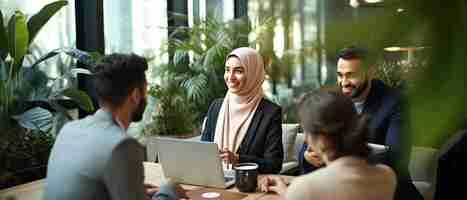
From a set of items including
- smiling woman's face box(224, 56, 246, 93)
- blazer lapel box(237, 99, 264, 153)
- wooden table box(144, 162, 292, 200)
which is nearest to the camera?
wooden table box(144, 162, 292, 200)

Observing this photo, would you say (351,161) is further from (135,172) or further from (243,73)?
(243,73)

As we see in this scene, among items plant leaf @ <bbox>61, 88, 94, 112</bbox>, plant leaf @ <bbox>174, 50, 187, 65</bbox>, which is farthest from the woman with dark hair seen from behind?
plant leaf @ <bbox>174, 50, 187, 65</bbox>

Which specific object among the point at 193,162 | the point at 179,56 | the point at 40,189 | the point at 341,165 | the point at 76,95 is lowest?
the point at 40,189

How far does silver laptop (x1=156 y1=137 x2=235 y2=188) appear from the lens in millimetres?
1968

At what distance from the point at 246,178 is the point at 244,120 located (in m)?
0.83

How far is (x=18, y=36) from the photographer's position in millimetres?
3029

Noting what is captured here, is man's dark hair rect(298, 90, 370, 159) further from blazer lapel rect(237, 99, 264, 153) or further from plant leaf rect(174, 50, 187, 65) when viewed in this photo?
plant leaf rect(174, 50, 187, 65)

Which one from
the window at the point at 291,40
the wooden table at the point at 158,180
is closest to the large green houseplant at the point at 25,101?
the wooden table at the point at 158,180

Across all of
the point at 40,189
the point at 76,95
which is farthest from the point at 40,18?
the point at 40,189

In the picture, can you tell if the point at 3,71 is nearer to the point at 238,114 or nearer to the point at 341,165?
the point at 238,114

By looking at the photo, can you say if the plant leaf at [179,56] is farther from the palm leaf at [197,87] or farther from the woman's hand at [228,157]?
the woman's hand at [228,157]

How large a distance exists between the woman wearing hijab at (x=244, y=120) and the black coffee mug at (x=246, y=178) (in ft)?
1.75

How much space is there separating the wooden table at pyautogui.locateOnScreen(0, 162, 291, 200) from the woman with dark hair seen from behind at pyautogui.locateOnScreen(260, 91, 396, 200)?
0.57 metres

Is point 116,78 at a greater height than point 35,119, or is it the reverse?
point 116,78
